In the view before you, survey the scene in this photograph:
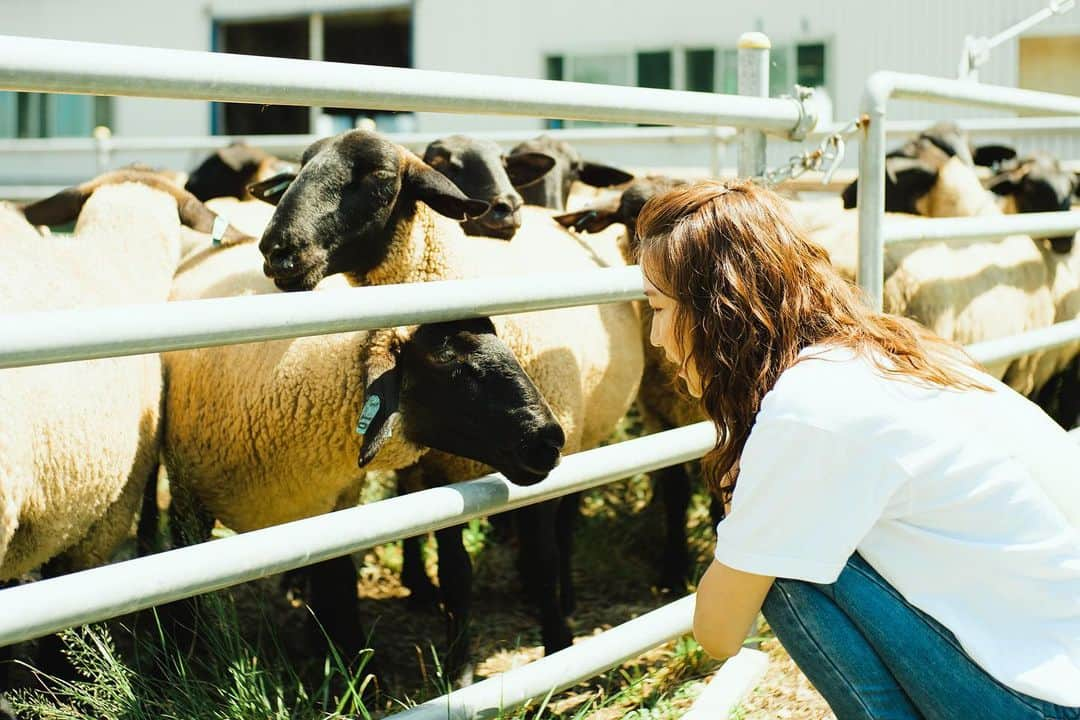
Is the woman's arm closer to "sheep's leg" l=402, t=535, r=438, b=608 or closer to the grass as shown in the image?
the grass

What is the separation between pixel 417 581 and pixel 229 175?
90.1 inches

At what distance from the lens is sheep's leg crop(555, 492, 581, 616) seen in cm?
454

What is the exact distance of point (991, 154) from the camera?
23.7 feet

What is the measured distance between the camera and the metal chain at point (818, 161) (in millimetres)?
3293

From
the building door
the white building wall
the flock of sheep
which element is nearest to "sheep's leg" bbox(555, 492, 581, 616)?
the flock of sheep

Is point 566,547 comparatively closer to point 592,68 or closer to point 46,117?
point 592,68

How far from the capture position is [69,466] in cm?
300

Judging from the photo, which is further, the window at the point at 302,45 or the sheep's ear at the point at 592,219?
the window at the point at 302,45

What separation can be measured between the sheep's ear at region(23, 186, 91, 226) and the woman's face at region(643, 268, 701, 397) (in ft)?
8.81

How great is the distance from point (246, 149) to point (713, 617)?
4370 millimetres

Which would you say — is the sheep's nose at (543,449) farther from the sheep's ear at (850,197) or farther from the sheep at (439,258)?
the sheep's ear at (850,197)

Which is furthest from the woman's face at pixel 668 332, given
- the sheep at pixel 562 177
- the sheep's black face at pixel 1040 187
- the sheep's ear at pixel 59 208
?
the sheep's black face at pixel 1040 187

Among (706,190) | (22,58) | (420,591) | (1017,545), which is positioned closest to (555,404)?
(420,591)

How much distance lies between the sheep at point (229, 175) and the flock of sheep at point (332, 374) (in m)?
0.58
